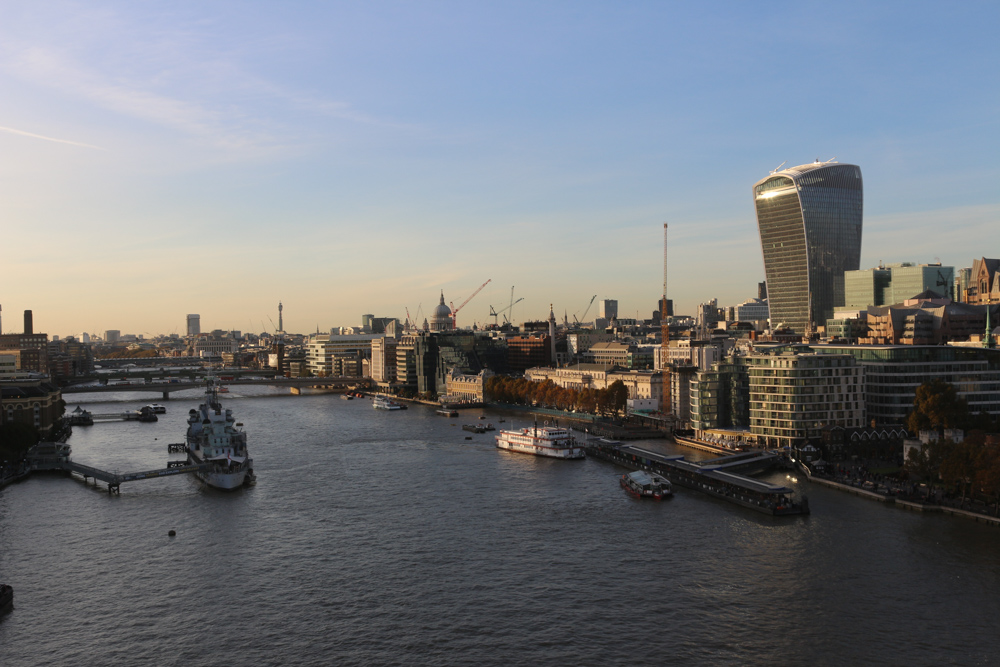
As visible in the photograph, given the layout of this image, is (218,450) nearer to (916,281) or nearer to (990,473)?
(990,473)

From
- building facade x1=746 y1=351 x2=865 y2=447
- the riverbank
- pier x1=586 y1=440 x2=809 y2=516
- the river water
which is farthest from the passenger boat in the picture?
building facade x1=746 y1=351 x2=865 y2=447

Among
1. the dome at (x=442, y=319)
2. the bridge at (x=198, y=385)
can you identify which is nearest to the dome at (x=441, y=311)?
the dome at (x=442, y=319)

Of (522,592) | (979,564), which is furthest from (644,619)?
(979,564)

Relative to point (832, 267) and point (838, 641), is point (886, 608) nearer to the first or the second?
point (838, 641)

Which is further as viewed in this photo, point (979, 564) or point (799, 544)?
point (799, 544)

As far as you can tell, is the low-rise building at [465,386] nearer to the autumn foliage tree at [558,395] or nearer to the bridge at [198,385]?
the autumn foliage tree at [558,395]

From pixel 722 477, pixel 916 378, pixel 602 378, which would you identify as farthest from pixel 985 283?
pixel 722 477

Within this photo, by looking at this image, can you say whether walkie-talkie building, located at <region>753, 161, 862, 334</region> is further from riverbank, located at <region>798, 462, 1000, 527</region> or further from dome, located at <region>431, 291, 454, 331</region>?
riverbank, located at <region>798, 462, 1000, 527</region>
